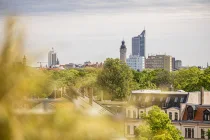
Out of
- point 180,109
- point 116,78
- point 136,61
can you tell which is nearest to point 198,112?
point 180,109

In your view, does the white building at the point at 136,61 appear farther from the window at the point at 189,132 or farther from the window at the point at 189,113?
the window at the point at 189,132

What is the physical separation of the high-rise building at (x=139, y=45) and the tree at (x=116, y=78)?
102m

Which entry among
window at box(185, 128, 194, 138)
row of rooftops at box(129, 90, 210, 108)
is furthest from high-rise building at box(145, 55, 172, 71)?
window at box(185, 128, 194, 138)

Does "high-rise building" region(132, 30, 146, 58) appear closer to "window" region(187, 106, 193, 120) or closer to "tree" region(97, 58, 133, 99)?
"tree" region(97, 58, 133, 99)

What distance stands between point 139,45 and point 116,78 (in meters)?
107

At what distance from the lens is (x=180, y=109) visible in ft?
53.2

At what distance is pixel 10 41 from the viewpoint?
74cm

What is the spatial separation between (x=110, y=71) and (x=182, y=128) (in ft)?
47.6

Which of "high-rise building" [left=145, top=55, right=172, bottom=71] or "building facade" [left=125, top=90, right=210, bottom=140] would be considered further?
"high-rise building" [left=145, top=55, right=172, bottom=71]

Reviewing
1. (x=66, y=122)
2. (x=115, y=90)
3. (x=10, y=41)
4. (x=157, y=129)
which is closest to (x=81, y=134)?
(x=66, y=122)

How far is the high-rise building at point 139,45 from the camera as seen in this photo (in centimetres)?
13410

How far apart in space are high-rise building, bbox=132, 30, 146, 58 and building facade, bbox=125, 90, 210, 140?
380 ft

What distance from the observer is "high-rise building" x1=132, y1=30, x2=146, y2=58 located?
13410 cm

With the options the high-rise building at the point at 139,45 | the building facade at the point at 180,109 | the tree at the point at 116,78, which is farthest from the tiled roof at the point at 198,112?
the high-rise building at the point at 139,45
